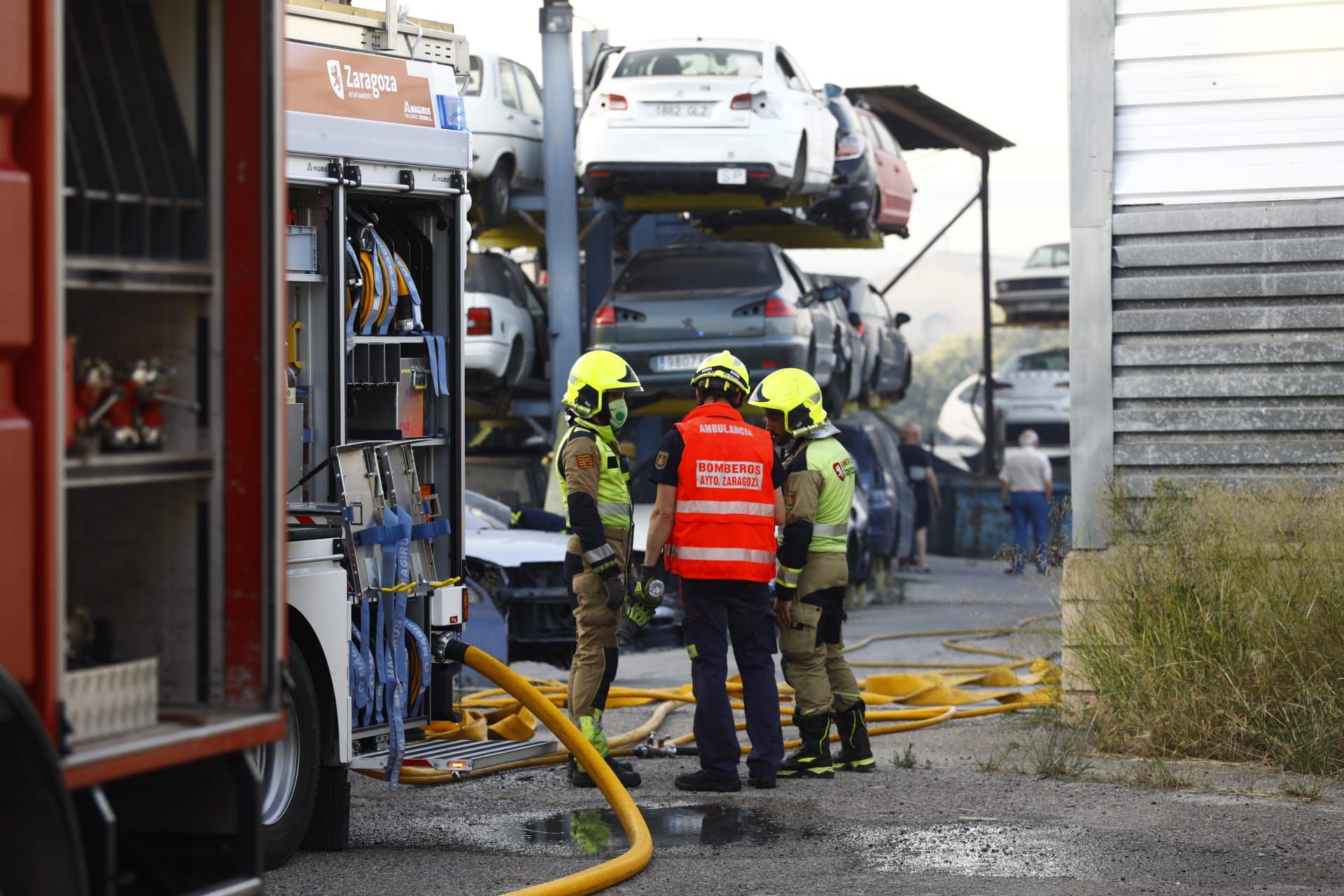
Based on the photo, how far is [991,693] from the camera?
10445mm

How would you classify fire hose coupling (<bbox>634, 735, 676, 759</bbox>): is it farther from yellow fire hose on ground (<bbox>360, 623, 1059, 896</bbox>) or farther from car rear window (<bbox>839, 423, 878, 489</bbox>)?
car rear window (<bbox>839, 423, 878, 489</bbox>)

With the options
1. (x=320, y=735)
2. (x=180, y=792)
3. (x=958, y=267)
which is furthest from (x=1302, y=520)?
(x=958, y=267)

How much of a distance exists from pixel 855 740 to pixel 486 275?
8.23m

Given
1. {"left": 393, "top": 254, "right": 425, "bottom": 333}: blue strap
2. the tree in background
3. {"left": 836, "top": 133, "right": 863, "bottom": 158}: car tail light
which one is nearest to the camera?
{"left": 393, "top": 254, "right": 425, "bottom": 333}: blue strap

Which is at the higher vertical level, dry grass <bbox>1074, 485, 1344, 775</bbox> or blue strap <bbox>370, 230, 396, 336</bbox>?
blue strap <bbox>370, 230, 396, 336</bbox>

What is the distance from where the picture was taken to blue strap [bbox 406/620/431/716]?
6859 millimetres

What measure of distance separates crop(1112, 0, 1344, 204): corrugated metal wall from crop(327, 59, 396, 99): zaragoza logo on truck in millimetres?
4635

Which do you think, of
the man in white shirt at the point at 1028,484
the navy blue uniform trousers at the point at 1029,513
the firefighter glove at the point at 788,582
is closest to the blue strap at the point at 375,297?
the firefighter glove at the point at 788,582

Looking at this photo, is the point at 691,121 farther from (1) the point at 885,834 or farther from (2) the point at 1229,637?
(1) the point at 885,834

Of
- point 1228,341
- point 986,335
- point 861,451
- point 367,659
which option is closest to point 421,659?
point 367,659

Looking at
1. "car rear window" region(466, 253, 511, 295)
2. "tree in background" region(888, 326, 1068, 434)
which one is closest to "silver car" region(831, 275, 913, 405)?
"car rear window" region(466, 253, 511, 295)

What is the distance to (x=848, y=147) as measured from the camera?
1705 centimetres

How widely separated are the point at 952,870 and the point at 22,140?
4.20 m

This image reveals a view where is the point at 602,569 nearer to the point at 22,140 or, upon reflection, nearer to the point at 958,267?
the point at 22,140
